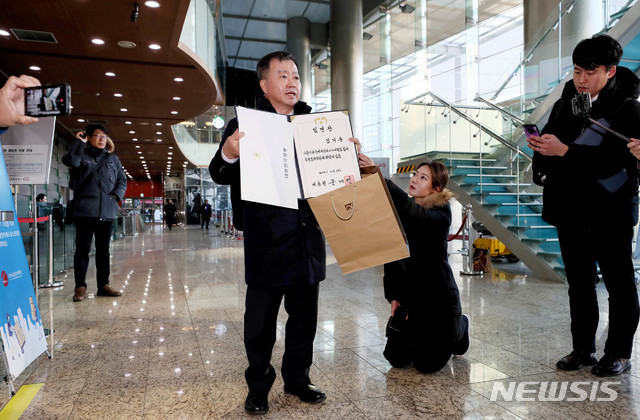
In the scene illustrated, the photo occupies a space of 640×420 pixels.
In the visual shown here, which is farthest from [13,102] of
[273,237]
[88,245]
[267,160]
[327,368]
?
[88,245]

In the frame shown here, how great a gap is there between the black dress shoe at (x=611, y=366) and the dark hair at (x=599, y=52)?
1.49 meters

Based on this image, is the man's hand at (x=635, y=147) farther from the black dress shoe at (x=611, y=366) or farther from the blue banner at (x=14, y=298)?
the blue banner at (x=14, y=298)

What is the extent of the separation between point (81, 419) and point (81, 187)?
3.19 metres

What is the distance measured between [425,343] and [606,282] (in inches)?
39.7

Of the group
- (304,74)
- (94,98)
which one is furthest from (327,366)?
(304,74)

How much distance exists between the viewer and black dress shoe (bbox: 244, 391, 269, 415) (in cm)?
196

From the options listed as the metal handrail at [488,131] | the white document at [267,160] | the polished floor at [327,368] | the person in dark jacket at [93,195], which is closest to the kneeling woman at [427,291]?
the polished floor at [327,368]

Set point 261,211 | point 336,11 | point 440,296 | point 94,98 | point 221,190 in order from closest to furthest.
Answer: point 261,211, point 440,296, point 94,98, point 336,11, point 221,190

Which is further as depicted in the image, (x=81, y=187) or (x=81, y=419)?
(x=81, y=187)

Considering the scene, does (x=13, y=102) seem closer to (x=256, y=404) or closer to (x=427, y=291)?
(x=256, y=404)

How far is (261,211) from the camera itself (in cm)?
195

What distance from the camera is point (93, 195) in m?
4.57

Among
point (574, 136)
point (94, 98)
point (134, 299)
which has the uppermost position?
point (94, 98)

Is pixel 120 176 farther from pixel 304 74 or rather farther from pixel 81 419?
pixel 304 74
